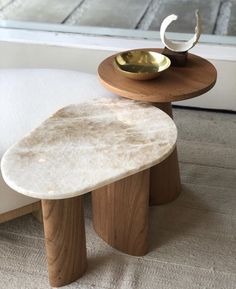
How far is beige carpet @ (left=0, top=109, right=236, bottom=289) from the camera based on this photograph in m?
1.29

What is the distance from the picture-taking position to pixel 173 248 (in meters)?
1.40

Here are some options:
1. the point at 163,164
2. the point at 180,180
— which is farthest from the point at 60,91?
the point at 180,180

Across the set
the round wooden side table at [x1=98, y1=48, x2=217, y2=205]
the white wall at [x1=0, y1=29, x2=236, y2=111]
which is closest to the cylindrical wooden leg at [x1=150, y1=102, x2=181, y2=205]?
the round wooden side table at [x1=98, y1=48, x2=217, y2=205]

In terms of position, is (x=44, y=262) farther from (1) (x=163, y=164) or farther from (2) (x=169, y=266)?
(1) (x=163, y=164)

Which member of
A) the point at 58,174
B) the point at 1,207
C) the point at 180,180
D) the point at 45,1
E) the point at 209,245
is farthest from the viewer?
the point at 45,1

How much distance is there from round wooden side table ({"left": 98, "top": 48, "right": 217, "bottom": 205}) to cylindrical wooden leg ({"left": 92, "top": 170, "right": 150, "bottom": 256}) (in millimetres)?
222

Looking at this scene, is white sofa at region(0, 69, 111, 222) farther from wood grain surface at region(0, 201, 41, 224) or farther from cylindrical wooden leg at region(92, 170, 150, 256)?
cylindrical wooden leg at region(92, 170, 150, 256)

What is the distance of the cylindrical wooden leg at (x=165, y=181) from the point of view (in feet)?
4.88

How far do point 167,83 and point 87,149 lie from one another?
37cm

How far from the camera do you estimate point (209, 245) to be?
140cm

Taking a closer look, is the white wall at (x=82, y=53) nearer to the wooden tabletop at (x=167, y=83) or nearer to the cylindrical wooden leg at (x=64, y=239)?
the wooden tabletop at (x=167, y=83)

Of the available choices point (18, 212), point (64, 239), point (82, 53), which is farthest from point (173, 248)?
point (82, 53)

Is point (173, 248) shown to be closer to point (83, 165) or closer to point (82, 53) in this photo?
point (83, 165)

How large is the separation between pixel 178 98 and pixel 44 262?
61 centimetres
